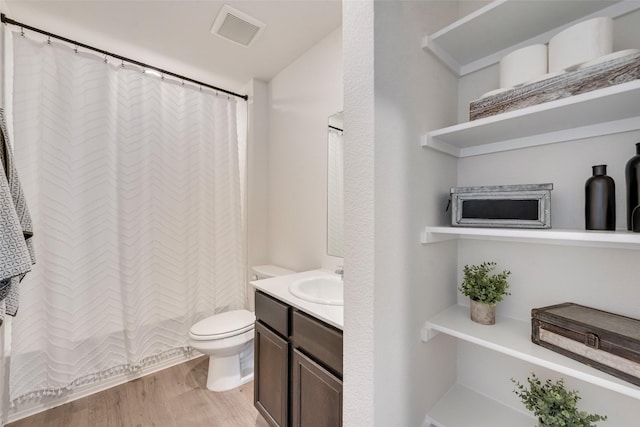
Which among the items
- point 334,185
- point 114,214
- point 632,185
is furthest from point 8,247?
point 632,185

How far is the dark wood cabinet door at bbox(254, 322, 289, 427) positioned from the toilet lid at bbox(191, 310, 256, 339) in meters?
0.41

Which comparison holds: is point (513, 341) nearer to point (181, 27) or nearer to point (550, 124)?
point (550, 124)

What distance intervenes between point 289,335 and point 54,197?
5.83 ft

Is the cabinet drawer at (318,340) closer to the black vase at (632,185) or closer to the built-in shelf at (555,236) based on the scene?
the built-in shelf at (555,236)

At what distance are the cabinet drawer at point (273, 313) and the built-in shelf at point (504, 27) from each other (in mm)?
1322

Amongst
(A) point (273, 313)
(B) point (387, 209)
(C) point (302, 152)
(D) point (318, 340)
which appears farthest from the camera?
(C) point (302, 152)

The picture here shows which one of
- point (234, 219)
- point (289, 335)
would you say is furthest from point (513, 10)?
point (234, 219)

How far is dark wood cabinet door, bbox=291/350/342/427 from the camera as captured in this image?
3.59ft

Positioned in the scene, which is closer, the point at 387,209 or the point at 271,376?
the point at 387,209

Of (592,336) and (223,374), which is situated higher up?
(592,336)

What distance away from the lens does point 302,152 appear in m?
2.22

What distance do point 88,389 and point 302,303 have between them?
192cm

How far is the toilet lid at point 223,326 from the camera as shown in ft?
6.21

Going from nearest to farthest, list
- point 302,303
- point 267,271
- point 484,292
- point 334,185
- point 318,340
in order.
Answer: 1. point 484,292
2. point 318,340
3. point 302,303
4. point 334,185
5. point 267,271
